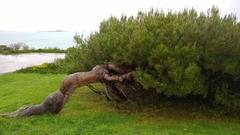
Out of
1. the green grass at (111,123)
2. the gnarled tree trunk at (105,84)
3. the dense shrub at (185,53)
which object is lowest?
the green grass at (111,123)

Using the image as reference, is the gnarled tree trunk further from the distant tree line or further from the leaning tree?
the distant tree line

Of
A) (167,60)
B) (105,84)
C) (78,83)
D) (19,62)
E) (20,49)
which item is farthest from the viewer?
(20,49)

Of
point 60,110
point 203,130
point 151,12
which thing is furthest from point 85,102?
point 203,130

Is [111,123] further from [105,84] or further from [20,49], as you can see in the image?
[20,49]

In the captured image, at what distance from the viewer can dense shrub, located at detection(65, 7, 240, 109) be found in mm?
6547

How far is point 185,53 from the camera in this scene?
6.56 m

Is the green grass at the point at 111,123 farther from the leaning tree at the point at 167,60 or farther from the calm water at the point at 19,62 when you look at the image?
the calm water at the point at 19,62

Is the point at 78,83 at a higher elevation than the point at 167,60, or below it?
below

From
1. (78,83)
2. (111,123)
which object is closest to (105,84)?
(78,83)

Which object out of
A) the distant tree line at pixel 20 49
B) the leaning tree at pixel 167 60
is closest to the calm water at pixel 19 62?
the distant tree line at pixel 20 49

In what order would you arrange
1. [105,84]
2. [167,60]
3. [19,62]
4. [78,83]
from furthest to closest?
[19,62] → [105,84] → [78,83] → [167,60]

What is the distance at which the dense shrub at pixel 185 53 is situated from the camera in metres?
6.55

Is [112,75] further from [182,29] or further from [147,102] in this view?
[182,29]

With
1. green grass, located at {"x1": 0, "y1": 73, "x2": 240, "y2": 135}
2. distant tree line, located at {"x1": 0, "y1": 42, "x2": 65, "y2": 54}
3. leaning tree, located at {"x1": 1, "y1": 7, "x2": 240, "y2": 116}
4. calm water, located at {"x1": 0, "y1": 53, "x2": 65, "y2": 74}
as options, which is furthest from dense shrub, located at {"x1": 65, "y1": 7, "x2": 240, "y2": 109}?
distant tree line, located at {"x1": 0, "y1": 42, "x2": 65, "y2": 54}
